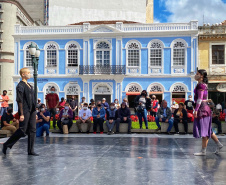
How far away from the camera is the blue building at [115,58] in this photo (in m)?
31.4

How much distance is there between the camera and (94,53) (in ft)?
106

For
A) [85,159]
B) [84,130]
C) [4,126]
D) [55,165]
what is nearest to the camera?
[55,165]

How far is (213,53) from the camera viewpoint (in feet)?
104

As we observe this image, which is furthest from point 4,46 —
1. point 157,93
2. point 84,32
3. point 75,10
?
point 157,93

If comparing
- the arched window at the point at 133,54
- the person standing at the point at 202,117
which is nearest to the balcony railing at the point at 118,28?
the arched window at the point at 133,54

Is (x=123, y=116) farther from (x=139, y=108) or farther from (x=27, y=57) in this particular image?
(x=27, y=57)

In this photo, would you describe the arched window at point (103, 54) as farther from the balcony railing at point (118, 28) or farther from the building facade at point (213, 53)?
the building facade at point (213, 53)

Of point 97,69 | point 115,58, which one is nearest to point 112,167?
point 97,69

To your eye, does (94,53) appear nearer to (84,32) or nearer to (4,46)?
(84,32)

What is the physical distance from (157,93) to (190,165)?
82.0 ft

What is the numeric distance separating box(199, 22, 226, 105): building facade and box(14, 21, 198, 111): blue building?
823mm

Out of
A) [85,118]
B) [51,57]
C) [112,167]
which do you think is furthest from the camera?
[51,57]

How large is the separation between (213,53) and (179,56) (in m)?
3.08

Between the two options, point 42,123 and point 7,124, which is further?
point 7,124
